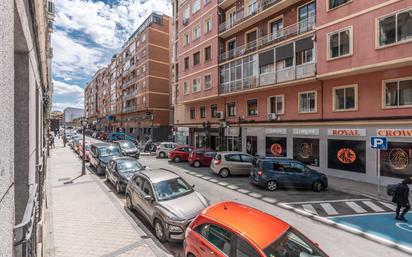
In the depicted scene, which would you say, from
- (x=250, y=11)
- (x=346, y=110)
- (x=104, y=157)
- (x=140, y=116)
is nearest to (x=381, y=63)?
(x=346, y=110)

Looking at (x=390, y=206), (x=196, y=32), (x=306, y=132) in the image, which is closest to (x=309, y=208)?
(x=390, y=206)

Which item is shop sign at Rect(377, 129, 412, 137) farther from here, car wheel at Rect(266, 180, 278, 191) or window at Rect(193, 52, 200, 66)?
window at Rect(193, 52, 200, 66)

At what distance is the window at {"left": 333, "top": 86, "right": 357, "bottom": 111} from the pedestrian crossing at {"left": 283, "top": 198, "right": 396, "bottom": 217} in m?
6.75

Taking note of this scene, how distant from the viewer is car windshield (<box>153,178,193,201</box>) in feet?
24.3

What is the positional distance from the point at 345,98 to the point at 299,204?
9071 millimetres

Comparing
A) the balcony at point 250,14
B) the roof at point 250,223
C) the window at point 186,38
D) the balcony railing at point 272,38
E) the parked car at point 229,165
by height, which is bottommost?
the parked car at point 229,165

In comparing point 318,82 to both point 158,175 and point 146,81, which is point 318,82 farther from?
point 146,81

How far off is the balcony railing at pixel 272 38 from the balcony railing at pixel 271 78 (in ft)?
8.56

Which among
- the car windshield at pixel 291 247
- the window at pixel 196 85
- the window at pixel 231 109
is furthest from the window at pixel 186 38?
the car windshield at pixel 291 247

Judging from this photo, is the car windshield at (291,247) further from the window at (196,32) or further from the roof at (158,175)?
the window at (196,32)

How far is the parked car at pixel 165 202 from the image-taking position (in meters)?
6.39

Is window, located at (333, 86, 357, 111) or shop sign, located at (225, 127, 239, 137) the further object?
shop sign, located at (225, 127, 239, 137)

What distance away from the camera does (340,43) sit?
1482 centimetres

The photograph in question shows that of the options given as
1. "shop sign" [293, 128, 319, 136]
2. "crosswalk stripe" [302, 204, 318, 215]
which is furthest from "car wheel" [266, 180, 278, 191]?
"shop sign" [293, 128, 319, 136]
